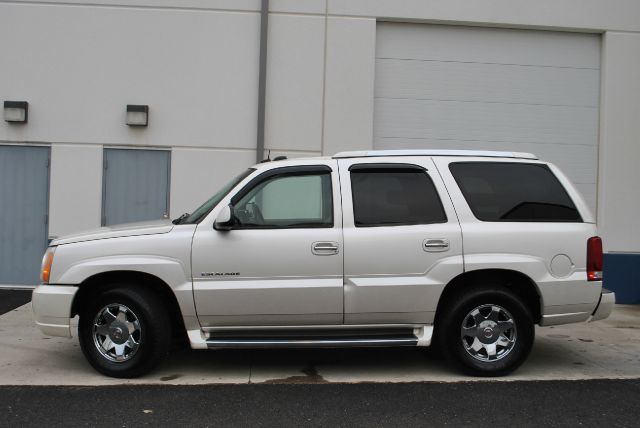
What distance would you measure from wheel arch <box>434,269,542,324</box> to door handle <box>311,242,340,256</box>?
106cm

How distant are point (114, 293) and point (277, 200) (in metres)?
1.63

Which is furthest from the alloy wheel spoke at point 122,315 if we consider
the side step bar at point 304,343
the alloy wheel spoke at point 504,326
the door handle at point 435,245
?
the alloy wheel spoke at point 504,326

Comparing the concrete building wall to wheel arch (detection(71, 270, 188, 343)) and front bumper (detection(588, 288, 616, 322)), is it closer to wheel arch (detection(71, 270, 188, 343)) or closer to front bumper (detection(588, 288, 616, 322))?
wheel arch (detection(71, 270, 188, 343))

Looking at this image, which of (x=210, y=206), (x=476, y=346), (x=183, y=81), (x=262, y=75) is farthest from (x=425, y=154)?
(x=183, y=81)

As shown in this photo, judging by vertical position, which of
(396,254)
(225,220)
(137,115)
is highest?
(137,115)

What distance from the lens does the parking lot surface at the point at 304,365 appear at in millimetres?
5688

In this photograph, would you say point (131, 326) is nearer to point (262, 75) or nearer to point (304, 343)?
point (304, 343)

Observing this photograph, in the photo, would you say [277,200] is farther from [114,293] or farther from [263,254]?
[114,293]

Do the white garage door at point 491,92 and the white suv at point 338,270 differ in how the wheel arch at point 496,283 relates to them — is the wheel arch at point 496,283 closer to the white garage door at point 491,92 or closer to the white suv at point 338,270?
the white suv at point 338,270

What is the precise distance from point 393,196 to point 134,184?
18.9ft

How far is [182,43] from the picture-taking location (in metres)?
10.2

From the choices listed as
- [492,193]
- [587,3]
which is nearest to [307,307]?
[492,193]

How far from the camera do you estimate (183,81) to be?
10203 mm

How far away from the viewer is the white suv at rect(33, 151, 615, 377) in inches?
216
